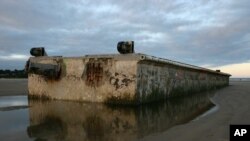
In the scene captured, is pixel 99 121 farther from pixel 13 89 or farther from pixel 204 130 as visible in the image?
pixel 13 89

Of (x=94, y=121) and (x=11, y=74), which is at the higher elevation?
(x=11, y=74)

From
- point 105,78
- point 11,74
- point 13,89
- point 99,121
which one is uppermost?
point 11,74

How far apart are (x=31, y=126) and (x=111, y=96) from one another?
435 centimetres

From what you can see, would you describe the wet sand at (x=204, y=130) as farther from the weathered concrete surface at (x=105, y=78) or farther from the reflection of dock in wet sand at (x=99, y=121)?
the weathered concrete surface at (x=105, y=78)

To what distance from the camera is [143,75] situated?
1103cm

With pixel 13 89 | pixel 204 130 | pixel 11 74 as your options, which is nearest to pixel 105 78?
pixel 204 130

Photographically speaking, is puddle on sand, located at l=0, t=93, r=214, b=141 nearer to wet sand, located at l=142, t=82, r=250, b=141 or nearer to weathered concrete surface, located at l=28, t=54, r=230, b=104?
wet sand, located at l=142, t=82, r=250, b=141

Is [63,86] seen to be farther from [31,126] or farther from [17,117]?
[31,126]

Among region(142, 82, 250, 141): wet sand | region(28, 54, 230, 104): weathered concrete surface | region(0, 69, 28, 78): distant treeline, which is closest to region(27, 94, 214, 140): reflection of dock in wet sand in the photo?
region(142, 82, 250, 141): wet sand

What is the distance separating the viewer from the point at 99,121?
796cm

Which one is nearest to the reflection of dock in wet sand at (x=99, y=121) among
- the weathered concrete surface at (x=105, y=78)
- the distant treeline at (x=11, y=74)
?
the weathered concrete surface at (x=105, y=78)

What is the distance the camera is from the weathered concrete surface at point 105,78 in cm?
1077

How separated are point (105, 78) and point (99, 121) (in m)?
3.52

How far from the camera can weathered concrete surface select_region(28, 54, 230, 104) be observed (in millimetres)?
10773
